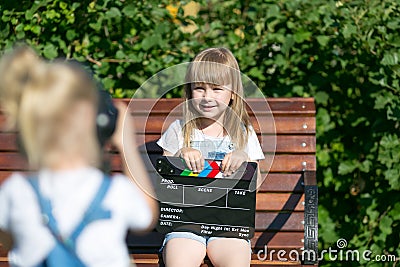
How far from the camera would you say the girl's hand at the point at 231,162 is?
3.48m

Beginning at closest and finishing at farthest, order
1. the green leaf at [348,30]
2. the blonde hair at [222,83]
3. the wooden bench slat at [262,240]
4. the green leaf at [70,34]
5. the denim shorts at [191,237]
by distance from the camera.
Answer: the denim shorts at [191,237] < the blonde hair at [222,83] < the wooden bench slat at [262,240] < the green leaf at [348,30] < the green leaf at [70,34]

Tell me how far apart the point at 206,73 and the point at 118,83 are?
48.7 inches

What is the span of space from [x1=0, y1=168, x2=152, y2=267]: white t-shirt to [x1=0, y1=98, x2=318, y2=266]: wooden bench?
5.40 ft

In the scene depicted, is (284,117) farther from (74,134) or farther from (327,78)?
(74,134)

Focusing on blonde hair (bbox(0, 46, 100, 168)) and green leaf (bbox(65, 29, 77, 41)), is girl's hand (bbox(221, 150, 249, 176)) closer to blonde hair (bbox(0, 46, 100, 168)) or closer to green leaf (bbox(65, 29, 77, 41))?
blonde hair (bbox(0, 46, 100, 168))

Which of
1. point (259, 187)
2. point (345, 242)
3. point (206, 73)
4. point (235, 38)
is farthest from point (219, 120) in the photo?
point (345, 242)

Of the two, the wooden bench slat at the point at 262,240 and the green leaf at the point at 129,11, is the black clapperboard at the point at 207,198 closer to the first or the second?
the wooden bench slat at the point at 262,240

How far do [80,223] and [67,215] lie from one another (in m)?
0.04

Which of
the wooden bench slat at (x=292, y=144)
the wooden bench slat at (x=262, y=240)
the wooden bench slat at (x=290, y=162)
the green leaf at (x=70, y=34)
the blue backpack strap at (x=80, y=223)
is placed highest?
the green leaf at (x=70, y=34)

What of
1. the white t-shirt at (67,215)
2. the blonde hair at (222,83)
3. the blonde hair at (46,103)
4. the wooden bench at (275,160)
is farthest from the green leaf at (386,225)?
the blonde hair at (46,103)

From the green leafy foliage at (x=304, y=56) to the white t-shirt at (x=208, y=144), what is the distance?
91 centimetres

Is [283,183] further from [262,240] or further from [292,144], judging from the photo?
[262,240]

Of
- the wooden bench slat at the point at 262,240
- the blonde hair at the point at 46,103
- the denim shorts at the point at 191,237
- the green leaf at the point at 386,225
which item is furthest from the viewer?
the green leaf at the point at 386,225

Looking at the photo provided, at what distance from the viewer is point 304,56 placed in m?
4.57
